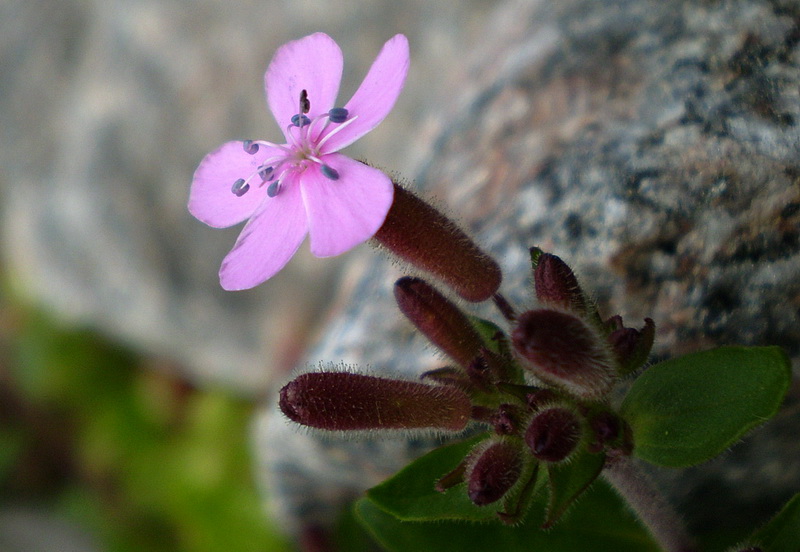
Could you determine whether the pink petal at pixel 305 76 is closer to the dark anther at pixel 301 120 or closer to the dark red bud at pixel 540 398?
A: the dark anther at pixel 301 120

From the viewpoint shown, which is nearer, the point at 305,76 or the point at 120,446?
the point at 305,76

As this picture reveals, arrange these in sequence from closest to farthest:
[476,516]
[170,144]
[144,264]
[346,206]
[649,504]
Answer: [346,206]
[476,516]
[649,504]
[170,144]
[144,264]

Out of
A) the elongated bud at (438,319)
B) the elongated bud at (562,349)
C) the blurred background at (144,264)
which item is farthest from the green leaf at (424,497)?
the blurred background at (144,264)

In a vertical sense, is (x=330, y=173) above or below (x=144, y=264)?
below

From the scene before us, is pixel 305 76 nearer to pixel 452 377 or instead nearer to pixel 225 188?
pixel 225 188

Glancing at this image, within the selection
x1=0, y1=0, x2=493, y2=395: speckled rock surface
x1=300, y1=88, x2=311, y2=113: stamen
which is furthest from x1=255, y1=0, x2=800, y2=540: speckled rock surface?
x1=0, y1=0, x2=493, y2=395: speckled rock surface

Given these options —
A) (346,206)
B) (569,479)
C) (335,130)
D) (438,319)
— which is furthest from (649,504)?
(335,130)
